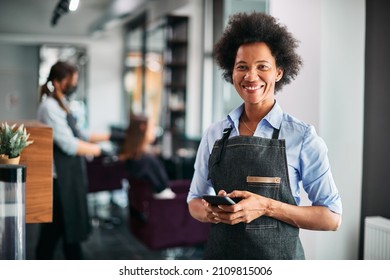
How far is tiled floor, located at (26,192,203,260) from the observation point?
15.8 feet

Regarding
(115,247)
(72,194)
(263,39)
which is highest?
(263,39)

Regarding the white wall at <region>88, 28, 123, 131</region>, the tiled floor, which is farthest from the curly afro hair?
the white wall at <region>88, 28, 123, 131</region>

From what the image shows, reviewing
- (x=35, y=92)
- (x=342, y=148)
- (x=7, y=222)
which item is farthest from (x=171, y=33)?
(x=7, y=222)

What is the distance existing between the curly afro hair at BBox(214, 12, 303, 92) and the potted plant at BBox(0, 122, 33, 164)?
0.94 meters

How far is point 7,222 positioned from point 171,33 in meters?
5.36

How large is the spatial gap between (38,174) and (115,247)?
277 cm

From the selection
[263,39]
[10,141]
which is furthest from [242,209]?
[10,141]

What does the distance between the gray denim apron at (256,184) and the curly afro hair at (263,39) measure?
25 centimetres

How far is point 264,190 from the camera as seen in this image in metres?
1.91

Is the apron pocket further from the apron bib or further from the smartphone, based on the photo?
the apron bib

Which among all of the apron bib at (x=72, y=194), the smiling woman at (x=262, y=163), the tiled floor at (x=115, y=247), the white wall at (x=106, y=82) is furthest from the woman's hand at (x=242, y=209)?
the white wall at (x=106, y=82)

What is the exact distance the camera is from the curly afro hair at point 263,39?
1.97 m

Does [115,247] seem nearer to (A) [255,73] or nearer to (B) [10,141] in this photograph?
(B) [10,141]

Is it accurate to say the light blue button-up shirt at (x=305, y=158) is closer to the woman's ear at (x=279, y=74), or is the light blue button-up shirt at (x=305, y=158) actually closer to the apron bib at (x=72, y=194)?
the woman's ear at (x=279, y=74)
